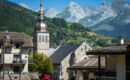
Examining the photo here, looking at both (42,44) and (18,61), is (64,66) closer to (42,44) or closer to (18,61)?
(42,44)

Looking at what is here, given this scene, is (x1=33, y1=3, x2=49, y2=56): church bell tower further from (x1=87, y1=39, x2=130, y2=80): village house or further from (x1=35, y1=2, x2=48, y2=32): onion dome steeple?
(x1=87, y1=39, x2=130, y2=80): village house

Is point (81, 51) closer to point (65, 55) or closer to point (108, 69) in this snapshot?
point (65, 55)

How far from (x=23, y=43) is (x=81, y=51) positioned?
31240 mm

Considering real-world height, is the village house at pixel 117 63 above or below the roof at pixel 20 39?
below

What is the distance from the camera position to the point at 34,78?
77.1m

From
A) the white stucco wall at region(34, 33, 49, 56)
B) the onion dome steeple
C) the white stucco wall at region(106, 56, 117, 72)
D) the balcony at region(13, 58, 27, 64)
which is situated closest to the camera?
the white stucco wall at region(106, 56, 117, 72)

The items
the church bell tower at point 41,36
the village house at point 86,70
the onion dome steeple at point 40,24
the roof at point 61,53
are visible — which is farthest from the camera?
the onion dome steeple at point 40,24

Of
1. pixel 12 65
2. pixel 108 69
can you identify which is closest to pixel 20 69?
pixel 12 65

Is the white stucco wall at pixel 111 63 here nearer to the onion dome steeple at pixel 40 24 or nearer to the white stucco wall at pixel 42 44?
the white stucco wall at pixel 42 44

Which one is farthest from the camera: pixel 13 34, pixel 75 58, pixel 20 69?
pixel 75 58

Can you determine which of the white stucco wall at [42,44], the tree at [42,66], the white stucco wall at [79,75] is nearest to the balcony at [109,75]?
the white stucco wall at [79,75]

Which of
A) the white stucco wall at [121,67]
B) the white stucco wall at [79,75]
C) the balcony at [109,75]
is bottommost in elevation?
the white stucco wall at [79,75]

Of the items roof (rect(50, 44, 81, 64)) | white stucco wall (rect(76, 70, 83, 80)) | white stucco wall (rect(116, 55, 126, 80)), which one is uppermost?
roof (rect(50, 44, 81, 64))

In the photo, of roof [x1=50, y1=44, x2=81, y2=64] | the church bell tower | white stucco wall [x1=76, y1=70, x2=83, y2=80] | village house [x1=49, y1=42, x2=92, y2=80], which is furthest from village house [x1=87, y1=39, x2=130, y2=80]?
the church bell tower
